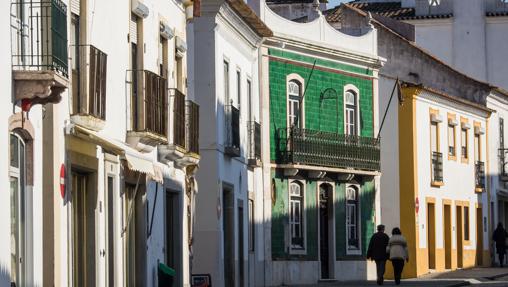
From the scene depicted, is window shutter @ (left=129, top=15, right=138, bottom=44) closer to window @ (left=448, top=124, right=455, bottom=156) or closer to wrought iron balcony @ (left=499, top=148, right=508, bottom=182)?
window @ (left=448, top=124, right=455, bottom=156)

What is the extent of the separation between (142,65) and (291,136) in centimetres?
1684

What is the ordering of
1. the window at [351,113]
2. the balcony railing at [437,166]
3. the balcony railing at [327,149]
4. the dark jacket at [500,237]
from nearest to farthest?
the balcony railing at [327,149]
the window at [351,113]
the balcony railing at [437,166]
the dark jacket at [500,237]

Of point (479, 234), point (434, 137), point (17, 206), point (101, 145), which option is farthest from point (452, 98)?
point (17, 206)

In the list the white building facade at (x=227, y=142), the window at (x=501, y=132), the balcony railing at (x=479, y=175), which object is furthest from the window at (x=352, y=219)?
the window at (x=501, y=132)

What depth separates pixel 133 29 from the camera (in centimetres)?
2361

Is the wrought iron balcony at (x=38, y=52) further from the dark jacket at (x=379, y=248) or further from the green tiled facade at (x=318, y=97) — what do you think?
the green tiled facade at (x=318, y=97)

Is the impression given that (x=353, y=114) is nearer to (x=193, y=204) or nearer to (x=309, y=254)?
(x=309, y=254)

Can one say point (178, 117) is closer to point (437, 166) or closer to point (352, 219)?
point (352, 219)

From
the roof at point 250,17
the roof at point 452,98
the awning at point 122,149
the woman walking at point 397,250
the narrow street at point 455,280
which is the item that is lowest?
the narrow street at point 455,280

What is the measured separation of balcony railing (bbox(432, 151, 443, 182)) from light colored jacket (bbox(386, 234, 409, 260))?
A: 38.7 ft

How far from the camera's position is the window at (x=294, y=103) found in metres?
40.9

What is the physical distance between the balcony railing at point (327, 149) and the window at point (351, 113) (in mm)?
392

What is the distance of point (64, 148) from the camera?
1848 centimetres

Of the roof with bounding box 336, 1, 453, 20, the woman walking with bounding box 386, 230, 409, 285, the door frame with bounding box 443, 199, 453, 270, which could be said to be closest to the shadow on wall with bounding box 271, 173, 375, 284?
the woman walking with bounding box 386, 230, 409, 285
